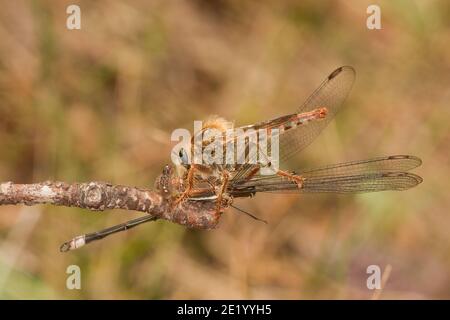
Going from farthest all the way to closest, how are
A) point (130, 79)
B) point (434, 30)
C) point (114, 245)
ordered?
point (434, 30)
point (130, 79)
point (114, 245)

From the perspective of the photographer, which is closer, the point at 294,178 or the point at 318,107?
the point at 294,178

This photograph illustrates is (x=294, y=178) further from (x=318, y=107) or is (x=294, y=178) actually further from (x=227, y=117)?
(x=227, y=117)

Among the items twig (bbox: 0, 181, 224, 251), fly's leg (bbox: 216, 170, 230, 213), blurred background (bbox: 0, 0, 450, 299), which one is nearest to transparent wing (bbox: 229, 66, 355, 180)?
fly's leg (bbox: 216, 170, 230, 213)

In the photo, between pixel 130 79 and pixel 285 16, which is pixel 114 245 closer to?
pixel 130 79

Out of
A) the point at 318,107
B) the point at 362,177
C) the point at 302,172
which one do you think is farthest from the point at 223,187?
the point at 318,107

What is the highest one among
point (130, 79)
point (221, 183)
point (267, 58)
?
point (267, 58)

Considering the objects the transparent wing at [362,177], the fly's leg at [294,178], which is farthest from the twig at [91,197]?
the transparent wing at [362,177]

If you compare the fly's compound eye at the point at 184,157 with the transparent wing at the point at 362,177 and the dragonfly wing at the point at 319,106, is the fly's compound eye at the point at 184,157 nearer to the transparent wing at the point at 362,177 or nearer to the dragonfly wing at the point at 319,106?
the transparent wing at the point at 362,177
